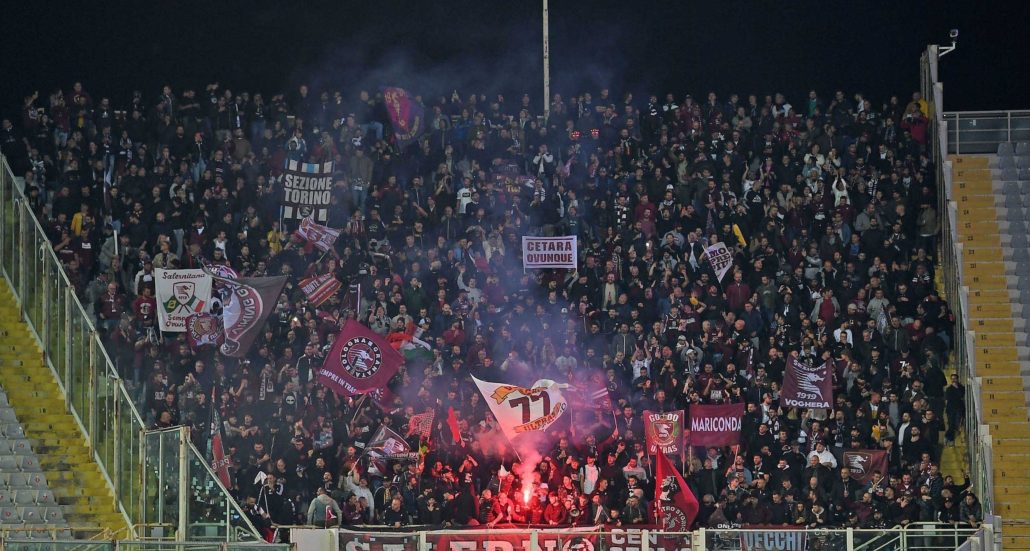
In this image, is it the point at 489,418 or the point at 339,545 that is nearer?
the point at 339,545

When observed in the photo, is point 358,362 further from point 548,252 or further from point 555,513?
point 555,513

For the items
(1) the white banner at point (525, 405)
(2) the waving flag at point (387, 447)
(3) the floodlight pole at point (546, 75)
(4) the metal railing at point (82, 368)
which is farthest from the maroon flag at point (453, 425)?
(3) the floodlight pole at point (546, 75)

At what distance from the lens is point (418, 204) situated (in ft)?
103

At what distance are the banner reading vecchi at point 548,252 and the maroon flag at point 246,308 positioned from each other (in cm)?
418

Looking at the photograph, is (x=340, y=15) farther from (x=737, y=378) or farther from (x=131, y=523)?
(x=131, y=523)

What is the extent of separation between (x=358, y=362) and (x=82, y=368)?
600 centimetres

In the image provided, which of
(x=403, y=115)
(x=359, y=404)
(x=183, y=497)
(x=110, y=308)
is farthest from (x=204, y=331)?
(x=183, y=497)

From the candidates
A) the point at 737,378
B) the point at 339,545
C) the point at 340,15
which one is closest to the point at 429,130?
the point at 340,15

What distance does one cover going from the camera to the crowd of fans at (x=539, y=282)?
85.5 ft

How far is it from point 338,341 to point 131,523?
709 centimetres

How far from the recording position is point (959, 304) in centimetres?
2880

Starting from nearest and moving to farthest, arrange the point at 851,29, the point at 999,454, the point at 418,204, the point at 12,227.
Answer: the point at 12,227 < the point at 999,454 < the point at 418,204 < the point at 851,29

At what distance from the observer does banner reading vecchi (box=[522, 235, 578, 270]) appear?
99.5 ft

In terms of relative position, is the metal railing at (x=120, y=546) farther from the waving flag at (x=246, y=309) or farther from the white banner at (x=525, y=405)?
the waving flag at (x=246, y=309)
